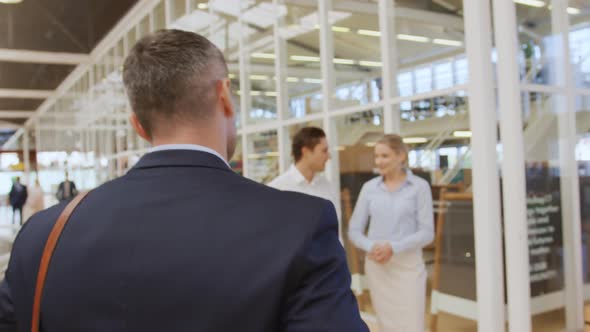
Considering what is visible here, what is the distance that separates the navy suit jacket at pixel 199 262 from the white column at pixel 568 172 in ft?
10.4

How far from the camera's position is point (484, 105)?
331cm

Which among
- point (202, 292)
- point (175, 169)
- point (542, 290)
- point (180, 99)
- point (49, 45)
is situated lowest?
point (542, 290)

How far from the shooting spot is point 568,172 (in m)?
3.58

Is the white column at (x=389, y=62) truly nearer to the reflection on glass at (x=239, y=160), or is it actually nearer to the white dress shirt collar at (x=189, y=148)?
the reflection on glass at (x=239, y=160)

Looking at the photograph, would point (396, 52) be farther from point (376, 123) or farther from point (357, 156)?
point (357, 156)

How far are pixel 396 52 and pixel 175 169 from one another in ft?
11.7

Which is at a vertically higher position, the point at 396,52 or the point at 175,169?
the point at 396,52

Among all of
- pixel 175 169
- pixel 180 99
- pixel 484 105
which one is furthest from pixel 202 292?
pixel 484 105

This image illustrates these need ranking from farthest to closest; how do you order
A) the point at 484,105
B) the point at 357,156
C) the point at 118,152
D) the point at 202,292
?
the point at 118,152 → the point at 357,156 → the point at 484,105 → the point at 202,292

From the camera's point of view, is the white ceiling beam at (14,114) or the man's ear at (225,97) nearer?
the man's ear at (225,97)

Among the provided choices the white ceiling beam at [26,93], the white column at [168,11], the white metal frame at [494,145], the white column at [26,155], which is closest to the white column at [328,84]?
the white metal frame at [494,145]

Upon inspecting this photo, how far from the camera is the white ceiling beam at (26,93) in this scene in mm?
17906

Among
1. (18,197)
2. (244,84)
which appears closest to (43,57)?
(18,197)

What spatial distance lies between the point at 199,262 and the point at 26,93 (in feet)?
65.7
